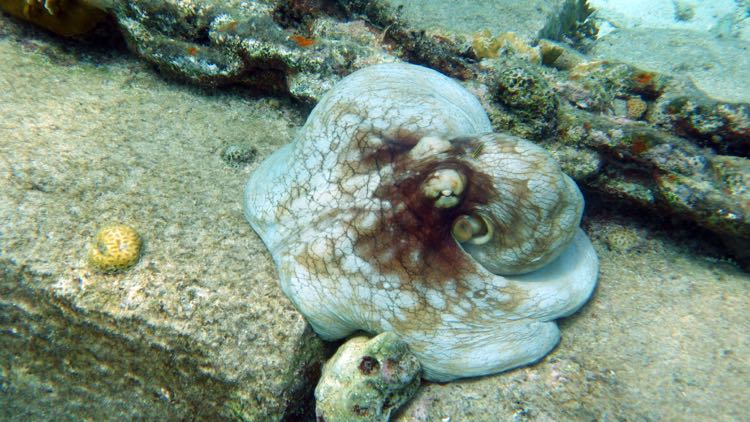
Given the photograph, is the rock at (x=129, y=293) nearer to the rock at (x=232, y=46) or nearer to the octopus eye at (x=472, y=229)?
the rock at (x=232, y=46)

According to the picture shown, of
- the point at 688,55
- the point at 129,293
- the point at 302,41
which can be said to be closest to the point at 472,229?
the point at 129,293

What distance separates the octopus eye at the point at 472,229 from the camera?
2523 millimetres

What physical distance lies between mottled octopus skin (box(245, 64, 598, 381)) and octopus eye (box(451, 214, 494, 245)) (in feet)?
0.12

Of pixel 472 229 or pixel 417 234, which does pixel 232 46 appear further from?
pixel 472 229

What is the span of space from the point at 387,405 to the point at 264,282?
4.05 feet

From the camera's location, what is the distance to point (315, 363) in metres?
2.81

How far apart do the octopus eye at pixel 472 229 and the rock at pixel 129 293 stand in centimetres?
129

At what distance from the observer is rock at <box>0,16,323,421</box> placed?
8.23 ft

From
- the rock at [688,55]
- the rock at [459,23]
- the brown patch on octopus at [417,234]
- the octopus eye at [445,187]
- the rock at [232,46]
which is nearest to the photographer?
the octopus eye at [445,187]

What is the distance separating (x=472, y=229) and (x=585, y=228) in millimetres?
1645

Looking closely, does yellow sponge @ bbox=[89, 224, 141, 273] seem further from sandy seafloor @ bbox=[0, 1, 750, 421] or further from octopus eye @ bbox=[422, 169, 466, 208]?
octopus eye @ bbox=[422, 169, 466, 208]

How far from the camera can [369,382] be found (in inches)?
95.7

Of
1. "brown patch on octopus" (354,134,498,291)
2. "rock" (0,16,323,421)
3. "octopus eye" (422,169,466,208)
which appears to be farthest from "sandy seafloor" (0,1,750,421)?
"octopus eye" (422,169,466,208)

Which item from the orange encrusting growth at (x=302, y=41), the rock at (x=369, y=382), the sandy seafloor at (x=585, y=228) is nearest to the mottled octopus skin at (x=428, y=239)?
the rock at (x=369, y=382)
